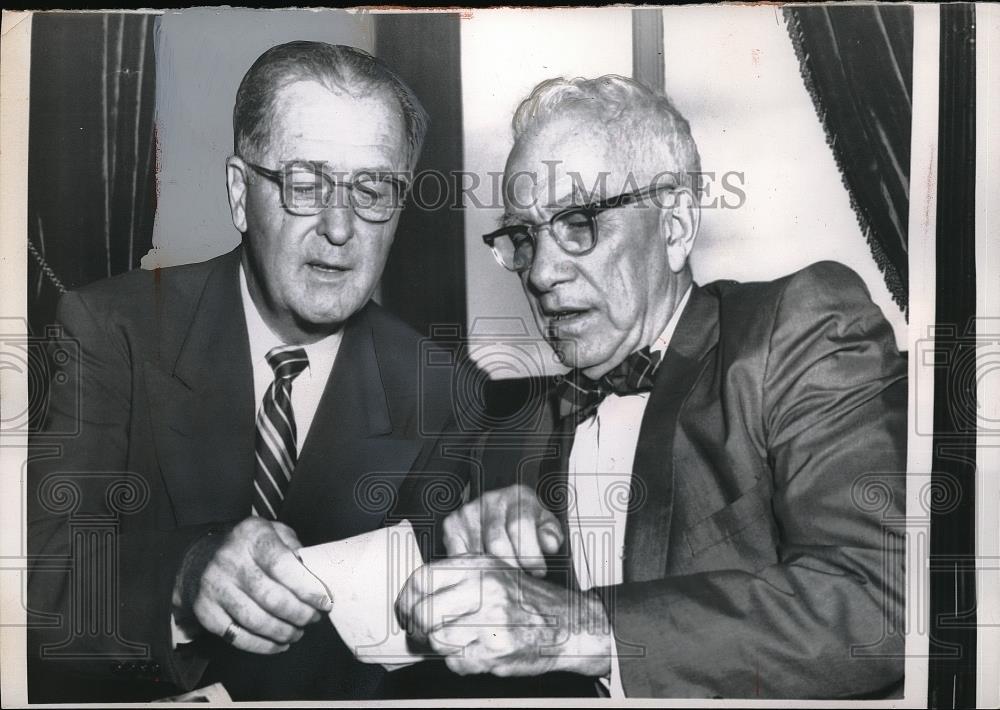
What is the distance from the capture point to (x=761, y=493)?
9.70 ft

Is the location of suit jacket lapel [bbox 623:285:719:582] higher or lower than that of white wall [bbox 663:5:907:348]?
lower

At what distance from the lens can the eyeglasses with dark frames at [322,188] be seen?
301cm

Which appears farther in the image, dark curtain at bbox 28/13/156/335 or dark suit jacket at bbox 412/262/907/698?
dark curtain at bbox 28/13/156/335

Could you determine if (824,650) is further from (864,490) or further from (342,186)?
(342,186)

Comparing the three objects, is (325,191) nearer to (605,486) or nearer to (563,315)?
(563,315)

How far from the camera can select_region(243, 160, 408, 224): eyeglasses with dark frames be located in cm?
301

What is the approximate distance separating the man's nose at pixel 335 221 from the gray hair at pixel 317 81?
0.86ft

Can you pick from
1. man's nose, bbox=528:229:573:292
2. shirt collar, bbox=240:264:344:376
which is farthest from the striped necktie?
man's nose, bbox=528:229:573:292

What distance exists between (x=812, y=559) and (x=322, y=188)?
6.40ft

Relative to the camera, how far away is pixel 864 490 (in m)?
3.01

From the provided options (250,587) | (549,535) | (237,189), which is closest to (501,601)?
(549,535)

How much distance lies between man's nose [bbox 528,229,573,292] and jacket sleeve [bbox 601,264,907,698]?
27.3 inches

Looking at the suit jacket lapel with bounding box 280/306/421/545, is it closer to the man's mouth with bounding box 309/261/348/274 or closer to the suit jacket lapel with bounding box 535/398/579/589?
the man's mouth with bounding box 309/261/348/274

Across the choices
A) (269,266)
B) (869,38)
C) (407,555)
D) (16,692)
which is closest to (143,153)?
(269,266)
